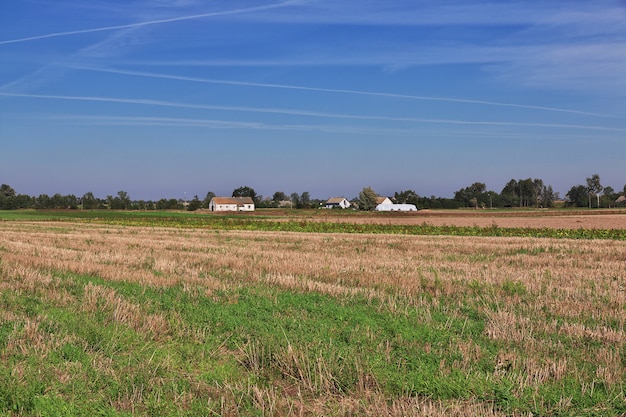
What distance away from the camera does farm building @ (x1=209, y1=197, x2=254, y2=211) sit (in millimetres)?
185500

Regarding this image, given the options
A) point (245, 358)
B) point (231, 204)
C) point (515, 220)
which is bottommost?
point (515, 220)

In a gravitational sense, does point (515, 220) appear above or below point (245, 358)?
below

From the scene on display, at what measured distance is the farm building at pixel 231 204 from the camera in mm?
185500

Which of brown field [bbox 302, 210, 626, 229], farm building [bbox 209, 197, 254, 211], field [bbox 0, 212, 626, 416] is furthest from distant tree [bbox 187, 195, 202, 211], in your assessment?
field [bbox 0, 212, 626, 416]

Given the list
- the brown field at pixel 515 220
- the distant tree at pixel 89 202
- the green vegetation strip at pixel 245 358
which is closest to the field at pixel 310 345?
the green vegetation strip at pixel 245 358

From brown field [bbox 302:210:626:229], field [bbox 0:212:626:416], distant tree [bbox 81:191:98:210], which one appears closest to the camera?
field [bbox 0:212:626:416]

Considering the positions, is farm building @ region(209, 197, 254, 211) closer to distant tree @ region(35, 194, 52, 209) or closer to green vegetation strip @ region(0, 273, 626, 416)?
distant tree @ region(35, 194, 52, 209)

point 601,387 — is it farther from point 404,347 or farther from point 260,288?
point 260,288

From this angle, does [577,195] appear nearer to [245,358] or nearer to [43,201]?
[43,201]

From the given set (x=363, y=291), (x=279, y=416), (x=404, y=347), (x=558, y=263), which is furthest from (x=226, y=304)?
(x=558, y=263)

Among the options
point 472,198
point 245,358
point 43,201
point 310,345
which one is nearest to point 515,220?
point 310,345

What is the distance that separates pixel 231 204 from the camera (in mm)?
187250

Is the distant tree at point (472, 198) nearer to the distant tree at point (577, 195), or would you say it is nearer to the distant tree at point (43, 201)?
the distant tree at point (577, 195)

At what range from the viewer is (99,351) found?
7.04 metres
